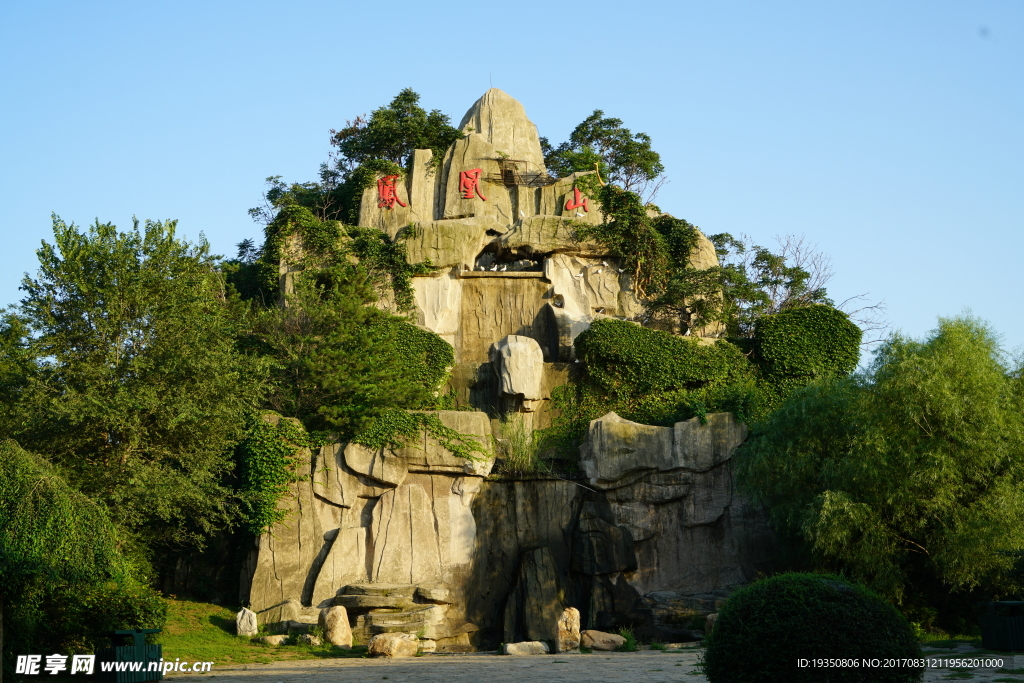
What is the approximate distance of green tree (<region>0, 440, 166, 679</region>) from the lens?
469 inches

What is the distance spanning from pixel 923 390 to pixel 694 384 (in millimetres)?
6856

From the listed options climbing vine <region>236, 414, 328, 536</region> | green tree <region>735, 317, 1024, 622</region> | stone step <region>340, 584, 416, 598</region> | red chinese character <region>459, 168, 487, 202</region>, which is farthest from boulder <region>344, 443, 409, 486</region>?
red chinese character <region>459, 168, 487, 202</region>

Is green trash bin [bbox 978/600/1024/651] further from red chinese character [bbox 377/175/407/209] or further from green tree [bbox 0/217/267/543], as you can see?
red chinese character [bbox 377/175/407/209]

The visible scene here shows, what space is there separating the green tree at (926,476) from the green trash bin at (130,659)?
10.8 meters

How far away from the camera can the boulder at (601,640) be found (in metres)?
17.2

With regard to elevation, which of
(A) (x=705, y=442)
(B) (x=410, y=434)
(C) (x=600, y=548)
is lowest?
(C) (x=600, y=548)

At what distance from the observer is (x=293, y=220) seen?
2583 centimetres

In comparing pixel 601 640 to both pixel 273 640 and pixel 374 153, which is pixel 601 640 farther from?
pixel 374 153

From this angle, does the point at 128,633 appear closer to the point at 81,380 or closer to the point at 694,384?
the point at 81,380

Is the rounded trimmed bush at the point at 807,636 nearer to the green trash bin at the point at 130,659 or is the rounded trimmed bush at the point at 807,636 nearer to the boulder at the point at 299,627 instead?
the green trash bin at the point at 130,659

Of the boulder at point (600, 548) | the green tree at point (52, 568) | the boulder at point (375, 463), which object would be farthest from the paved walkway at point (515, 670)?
the boulder at point (375, 463)

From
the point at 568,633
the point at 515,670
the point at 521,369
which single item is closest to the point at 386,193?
the point at 521,369

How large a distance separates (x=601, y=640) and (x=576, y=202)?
1386cm

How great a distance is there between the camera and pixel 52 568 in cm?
A: 1201
